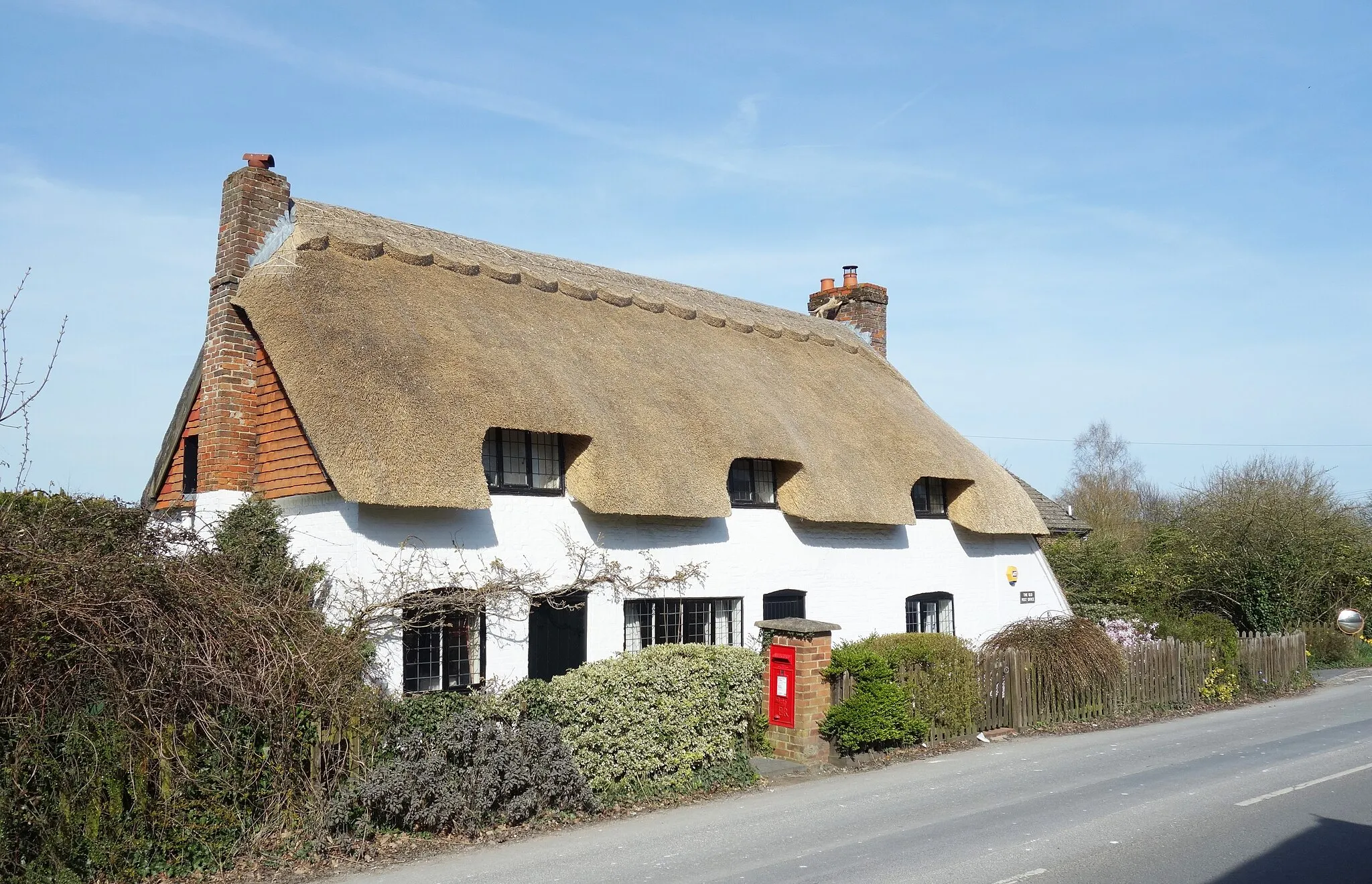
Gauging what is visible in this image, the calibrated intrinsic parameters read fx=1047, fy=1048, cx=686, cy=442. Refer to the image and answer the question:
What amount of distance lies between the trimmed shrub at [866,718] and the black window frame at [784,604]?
234 cm

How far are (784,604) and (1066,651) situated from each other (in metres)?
4.35

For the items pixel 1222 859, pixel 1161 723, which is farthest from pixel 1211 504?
pixel 1222 859

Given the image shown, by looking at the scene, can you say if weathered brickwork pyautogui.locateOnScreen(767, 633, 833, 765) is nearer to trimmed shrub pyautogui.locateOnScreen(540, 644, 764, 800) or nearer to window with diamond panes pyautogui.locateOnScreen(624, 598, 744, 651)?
trimmed shrub pyautogui.locateOnScreen(540, 644, 764, 800)

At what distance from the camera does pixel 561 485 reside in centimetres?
1261

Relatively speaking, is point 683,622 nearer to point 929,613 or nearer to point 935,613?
point 929,613

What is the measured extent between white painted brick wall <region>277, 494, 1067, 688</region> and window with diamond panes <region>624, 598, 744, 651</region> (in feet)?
0.62

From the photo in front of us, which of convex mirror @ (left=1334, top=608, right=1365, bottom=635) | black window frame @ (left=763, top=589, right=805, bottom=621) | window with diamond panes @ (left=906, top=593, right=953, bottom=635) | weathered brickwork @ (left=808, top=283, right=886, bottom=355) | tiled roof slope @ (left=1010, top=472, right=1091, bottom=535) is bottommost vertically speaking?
convex mirror @ (left=1334, top=608, right=1365, bottom=635)

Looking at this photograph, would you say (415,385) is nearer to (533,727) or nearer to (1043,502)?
(533,727)

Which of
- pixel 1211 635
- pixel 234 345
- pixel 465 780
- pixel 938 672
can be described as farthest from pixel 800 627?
pixel 1211 635

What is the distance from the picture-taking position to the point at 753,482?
49.2ft

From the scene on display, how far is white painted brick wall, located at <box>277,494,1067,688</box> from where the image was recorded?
11.1 metres

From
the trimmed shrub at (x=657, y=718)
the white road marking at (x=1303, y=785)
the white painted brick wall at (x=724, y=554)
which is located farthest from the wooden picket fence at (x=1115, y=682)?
the white road marking at (x=1303, y=785)

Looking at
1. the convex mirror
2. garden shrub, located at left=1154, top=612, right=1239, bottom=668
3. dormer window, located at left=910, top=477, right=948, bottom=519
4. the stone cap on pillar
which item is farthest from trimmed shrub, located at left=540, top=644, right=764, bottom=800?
the convex mirror

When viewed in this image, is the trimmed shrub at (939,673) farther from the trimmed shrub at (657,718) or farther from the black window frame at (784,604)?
the trimmed shrub at (657,718)
